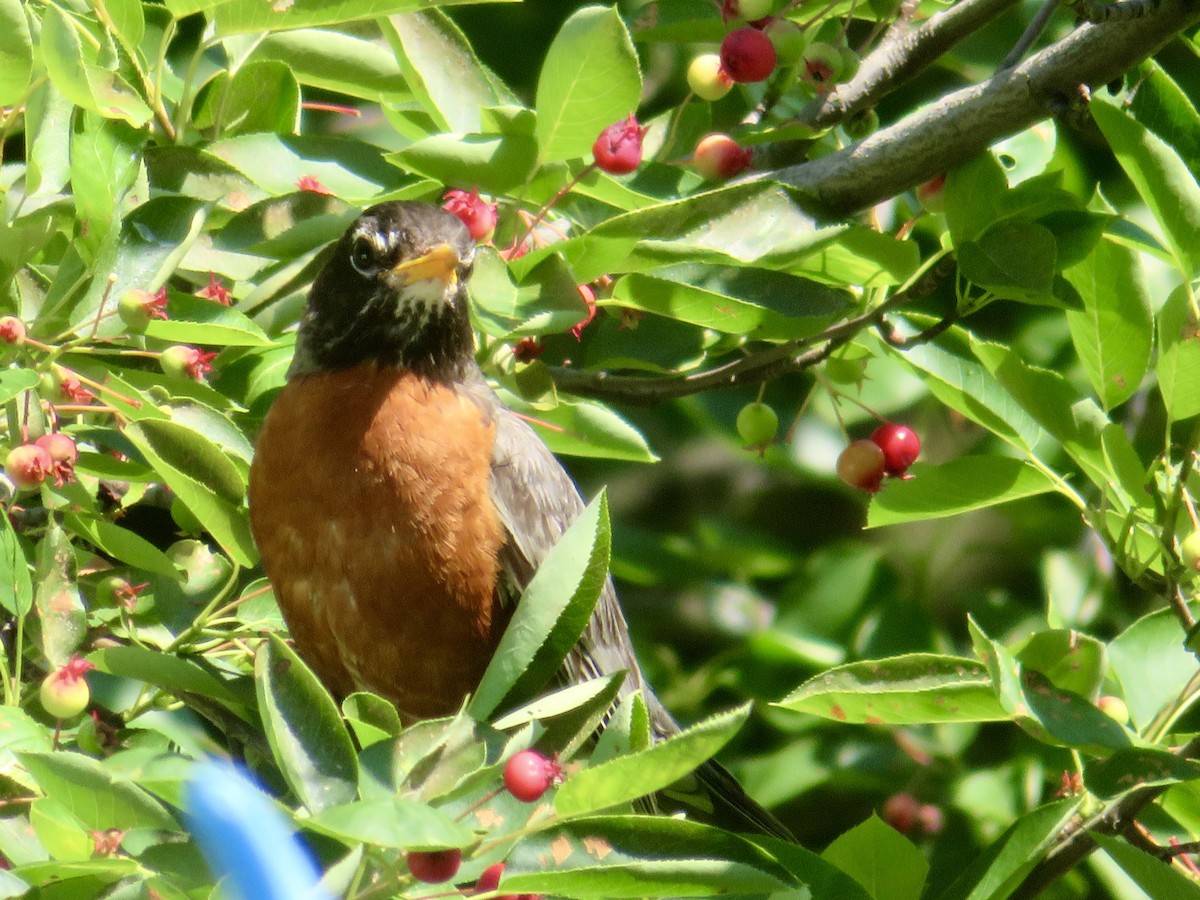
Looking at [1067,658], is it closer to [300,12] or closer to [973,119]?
[973,119]

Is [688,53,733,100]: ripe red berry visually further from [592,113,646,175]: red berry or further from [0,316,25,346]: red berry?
[0,316,25,346]: red berry

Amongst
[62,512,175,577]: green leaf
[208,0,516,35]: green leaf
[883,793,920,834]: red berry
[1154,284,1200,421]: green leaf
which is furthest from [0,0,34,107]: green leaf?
[883,793,920,834]: red berry

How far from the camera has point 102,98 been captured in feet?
7.40

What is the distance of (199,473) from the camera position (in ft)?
7.73

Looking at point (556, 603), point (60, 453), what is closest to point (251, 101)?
point (60, 453)

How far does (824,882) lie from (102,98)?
1.57 meters

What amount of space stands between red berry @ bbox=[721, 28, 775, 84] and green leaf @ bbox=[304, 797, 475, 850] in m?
1.55

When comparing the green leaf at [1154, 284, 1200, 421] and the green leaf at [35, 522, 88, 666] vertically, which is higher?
the green leaf at [1154, 284, 1200, 421]

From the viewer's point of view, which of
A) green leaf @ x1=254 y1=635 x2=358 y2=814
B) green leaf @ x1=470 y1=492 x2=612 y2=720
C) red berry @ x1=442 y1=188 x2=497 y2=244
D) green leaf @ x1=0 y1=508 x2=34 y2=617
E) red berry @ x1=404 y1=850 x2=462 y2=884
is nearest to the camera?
red berry @ x1=404 y1=850 x2=462 y2=884

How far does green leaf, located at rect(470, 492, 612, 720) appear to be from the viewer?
1.90 m

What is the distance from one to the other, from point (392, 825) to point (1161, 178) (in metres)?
1.61

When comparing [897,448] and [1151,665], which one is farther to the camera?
[897,448]

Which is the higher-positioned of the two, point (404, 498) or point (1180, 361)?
point (1180, 361)

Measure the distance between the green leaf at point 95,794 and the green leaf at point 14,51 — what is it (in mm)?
1032
